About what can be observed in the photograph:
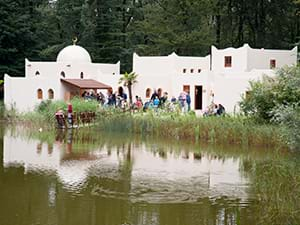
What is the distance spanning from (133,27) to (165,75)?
15.1m

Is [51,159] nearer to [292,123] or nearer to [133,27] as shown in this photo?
[292,123]

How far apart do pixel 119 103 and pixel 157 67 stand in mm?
4372

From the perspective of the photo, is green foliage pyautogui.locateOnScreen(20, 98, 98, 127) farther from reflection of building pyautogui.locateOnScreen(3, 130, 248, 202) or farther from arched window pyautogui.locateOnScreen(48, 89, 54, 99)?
reflection of building pyautogui.locateOnScreen(3, 130, 248, 202)

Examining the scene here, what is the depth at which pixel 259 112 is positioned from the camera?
22.8 metres

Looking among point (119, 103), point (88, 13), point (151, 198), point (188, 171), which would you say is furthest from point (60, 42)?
point (151, 198)

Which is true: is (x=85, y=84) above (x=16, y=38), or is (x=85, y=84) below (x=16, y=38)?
below

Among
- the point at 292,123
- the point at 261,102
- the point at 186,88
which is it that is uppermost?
the point at 186,88

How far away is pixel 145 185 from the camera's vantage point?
13.6 meters

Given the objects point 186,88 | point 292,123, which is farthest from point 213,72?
point 292,123

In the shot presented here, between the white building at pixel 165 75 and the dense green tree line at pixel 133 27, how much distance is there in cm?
472

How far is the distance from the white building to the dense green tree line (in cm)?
472

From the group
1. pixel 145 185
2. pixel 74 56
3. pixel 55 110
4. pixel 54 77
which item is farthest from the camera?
pixel 74 56

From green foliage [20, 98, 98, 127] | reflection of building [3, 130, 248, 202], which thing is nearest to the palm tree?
green foliage [20, 98, 98, 127]

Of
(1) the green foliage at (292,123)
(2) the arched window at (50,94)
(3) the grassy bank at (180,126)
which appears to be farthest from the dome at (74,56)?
(1) the green foliage at (292,123)
